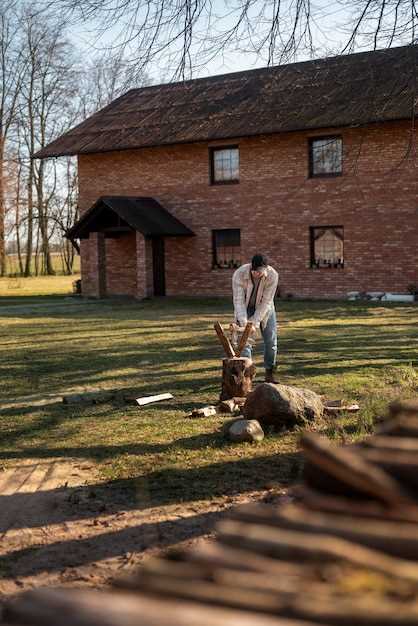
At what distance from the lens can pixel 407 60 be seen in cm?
895

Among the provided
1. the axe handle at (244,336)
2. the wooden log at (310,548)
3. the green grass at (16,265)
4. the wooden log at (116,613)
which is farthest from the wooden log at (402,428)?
the green grass at (16,265)

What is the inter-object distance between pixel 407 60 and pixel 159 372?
5804 millimetres

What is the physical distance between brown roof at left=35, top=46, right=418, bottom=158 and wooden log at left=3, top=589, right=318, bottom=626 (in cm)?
2248

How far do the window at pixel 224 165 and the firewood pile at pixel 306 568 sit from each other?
27852 millimetres

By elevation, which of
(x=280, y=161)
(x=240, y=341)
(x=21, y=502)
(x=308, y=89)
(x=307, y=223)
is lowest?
(x=21, y=502)

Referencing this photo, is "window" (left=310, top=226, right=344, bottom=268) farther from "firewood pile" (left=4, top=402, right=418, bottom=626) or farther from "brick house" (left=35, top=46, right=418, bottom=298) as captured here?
"firewood pile" (left=4, top=402, right=418, bottom=626)

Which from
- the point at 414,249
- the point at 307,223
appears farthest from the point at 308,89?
the point at 414,249

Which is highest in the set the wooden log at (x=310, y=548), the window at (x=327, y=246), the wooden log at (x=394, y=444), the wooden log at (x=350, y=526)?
the window at (x=327, y=246)

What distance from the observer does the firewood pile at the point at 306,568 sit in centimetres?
133

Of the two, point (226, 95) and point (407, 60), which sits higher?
point (226, 95)

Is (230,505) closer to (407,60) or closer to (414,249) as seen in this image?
(407,60)

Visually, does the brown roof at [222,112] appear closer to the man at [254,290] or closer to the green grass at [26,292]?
the green grass at [26,292]

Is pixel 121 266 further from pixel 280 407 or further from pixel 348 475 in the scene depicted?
pixel 348 475

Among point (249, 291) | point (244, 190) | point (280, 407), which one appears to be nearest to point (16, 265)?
point (244, 190)
